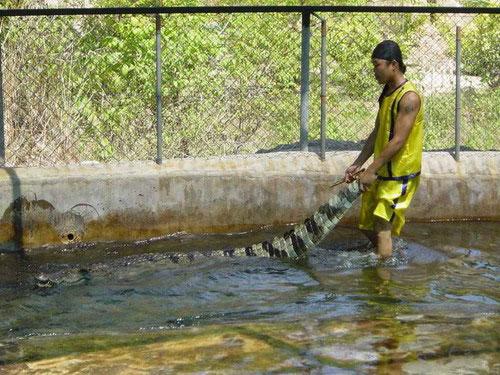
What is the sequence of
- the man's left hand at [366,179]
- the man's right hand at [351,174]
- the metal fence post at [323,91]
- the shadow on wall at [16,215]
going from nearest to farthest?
the man's left hand at [366,179] → the man's right hand at [351,174] → the shadow on wall at [16,215] → the metal fence post at [323,91]

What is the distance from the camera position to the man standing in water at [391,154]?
7812 mm

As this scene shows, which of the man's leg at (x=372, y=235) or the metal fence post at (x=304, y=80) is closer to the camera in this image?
the man's leg at (x=372, y=235)

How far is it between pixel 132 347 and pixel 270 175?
4.15m

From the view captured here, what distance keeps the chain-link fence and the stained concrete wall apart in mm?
388

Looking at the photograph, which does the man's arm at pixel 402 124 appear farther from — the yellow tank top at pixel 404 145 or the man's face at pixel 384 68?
the man's face at pixel 384 68

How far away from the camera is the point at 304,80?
9789 millimetres

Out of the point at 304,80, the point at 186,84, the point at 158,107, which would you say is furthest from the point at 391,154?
the point at 186,84

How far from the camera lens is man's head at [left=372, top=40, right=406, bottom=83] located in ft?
A: 25.6

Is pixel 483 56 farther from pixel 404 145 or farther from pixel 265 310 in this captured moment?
pixel 265 310

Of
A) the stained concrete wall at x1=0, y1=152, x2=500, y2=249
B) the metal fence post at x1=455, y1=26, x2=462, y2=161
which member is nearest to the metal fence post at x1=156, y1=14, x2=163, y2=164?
the stained concrete wall at x1=0, y1=152, x2=500, y2=249

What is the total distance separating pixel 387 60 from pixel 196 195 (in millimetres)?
2685

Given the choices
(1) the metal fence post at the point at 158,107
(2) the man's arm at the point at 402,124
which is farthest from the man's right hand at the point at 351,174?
(1) the metal fence post at the point at 158,107

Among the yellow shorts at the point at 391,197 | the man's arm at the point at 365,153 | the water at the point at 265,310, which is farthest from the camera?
the man's arm at the point at 365,153

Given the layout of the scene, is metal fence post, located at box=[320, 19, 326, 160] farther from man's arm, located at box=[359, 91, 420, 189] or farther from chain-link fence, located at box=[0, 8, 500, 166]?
man's arm, located at box=[359, 91, 420, 189]
